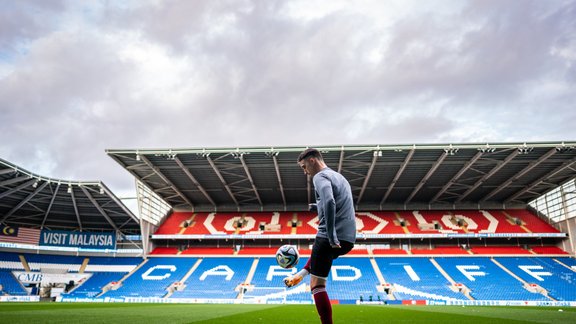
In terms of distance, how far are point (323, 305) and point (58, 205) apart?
3768cm

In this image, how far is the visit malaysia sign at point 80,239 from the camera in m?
37.6

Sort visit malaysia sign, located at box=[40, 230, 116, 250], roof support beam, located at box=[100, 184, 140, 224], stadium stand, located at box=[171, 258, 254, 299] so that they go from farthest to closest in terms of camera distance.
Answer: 1. visit malaysia sign, located at box=[40, 230, 116, 250]
2. roof support beam, located at box=[100, 184, 140, 224]
3. stadium stand, located at box=[171, 258, 254, 299]

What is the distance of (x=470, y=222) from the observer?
37812 millimetres

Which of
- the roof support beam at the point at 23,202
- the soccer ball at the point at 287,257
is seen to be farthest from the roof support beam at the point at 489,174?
the roof support beam at the point at 23,202

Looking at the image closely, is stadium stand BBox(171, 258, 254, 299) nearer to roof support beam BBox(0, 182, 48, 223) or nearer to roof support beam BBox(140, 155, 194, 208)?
roof support beam BBox(140, 155, 194, 208)

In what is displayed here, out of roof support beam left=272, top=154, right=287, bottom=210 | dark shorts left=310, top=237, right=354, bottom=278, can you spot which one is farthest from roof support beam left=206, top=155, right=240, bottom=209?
dark shorts left=310, top=237, right=354, bottom=278

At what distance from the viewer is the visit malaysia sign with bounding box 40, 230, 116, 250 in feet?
123

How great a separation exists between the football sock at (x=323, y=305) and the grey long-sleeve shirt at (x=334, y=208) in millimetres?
557

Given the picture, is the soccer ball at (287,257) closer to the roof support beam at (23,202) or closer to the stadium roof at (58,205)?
the stadium roof at (58,205)

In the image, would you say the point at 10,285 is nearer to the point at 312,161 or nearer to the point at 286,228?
the point at 286,228

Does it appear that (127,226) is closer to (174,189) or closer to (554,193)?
(174,189)

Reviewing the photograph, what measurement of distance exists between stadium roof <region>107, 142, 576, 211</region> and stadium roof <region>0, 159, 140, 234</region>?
13.6 feet

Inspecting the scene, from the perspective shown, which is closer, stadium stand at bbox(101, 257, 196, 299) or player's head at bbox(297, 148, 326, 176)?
player's head at bbox(297, 148, 326, 176)

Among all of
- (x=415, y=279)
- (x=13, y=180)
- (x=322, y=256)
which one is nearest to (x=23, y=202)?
(x=13, y=180)
